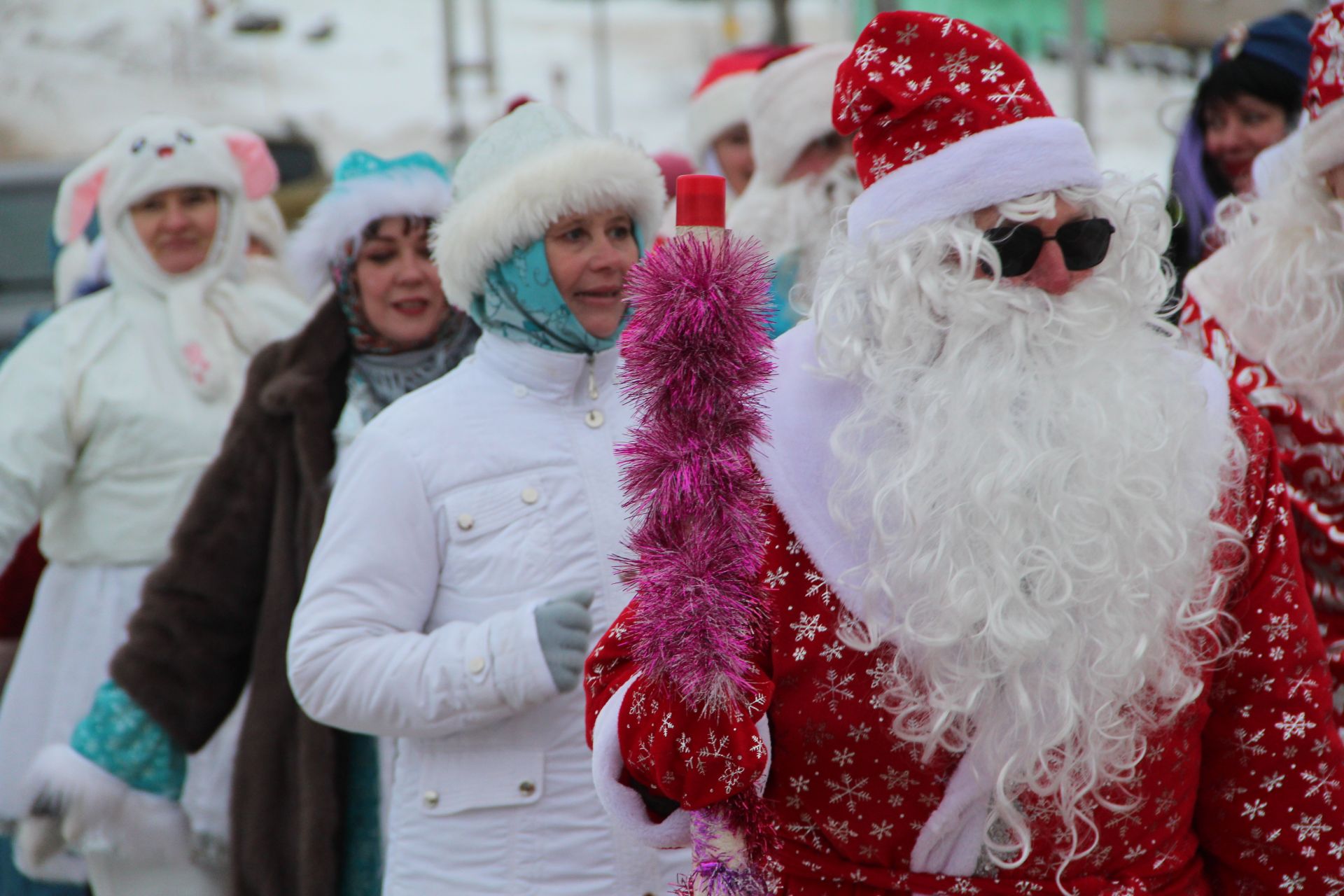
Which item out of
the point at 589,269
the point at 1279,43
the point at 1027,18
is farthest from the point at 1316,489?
the point at 1027,18

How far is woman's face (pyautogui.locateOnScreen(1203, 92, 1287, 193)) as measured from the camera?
3885 millimetres

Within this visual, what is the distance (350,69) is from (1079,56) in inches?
495

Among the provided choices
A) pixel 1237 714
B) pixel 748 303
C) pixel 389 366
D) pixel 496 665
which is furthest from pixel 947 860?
pixel 389 366

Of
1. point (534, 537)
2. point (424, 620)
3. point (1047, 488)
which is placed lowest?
point (424, 620)

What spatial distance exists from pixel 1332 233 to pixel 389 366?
6.72 feet

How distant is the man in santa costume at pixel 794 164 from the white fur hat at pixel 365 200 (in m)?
1.09

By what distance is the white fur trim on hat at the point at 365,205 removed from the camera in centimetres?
327

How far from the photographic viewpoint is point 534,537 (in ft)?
8.14

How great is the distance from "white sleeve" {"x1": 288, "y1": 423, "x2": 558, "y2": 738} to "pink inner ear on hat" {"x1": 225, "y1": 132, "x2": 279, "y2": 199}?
2.65 m

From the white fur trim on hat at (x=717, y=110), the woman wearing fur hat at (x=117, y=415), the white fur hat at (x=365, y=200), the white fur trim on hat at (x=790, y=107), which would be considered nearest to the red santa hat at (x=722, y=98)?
the white fur trim on hat at (x=717, y=110)

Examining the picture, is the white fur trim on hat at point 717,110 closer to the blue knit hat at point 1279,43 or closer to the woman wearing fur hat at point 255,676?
the blue knit hat at point 1279,43

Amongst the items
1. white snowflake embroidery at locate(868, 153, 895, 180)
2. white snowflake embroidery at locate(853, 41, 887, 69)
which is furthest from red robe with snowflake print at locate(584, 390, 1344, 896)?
white snowflake embroidery at locate(853, 41, 887, 69)

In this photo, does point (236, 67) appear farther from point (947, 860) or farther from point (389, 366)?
point (947, 860)

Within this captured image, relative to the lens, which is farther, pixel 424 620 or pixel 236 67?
pixel 236 67
